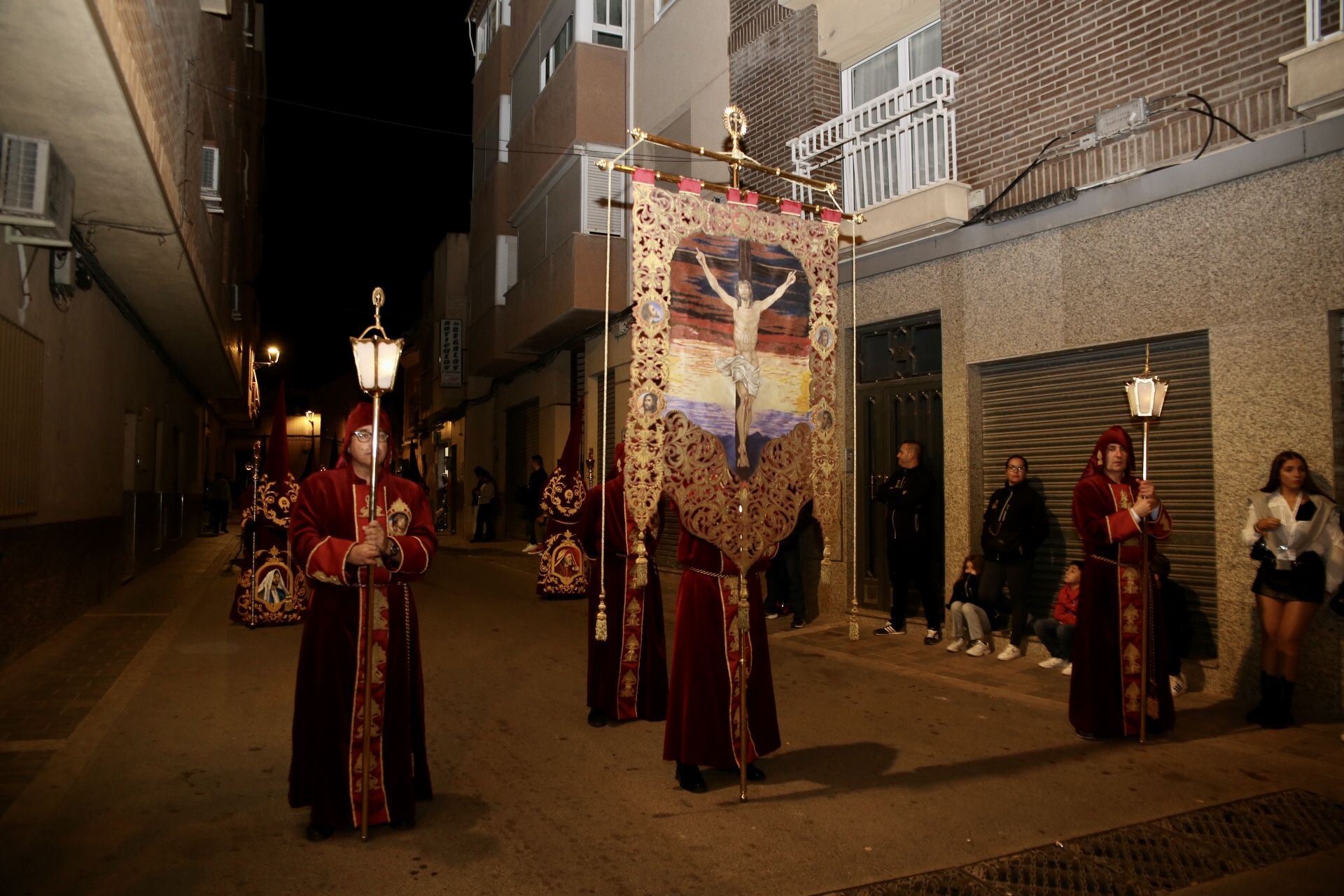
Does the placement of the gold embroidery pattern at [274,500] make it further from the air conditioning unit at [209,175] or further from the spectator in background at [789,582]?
the spectator in background at [789,582]

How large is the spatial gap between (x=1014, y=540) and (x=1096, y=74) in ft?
14.5

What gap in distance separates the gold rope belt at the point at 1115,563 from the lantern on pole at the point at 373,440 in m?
4.82

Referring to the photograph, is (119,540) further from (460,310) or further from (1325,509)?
(460,310)

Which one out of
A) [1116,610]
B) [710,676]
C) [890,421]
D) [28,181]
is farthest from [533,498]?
[710,676]

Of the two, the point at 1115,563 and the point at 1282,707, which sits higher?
the point at 1115,563

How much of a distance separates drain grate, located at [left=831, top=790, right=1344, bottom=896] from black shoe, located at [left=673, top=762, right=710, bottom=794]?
4.46 feet

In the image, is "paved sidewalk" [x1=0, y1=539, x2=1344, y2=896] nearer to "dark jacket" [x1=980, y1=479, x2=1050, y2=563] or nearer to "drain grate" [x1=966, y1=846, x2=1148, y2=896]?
"drain grate" [x1=966, y1=846, x2=1148, y2=896]

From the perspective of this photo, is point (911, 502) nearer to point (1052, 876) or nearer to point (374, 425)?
point (1052, 876)

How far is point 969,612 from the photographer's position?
8852mm

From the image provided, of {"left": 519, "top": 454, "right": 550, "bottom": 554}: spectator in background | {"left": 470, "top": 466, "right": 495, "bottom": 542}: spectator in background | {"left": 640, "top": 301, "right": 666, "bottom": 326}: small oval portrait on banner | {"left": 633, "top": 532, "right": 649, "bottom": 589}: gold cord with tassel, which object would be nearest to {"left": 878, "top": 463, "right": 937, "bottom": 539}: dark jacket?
{"left": 633, "top": 532, "right": 649, "bottom": 589}: gold cord with tassel

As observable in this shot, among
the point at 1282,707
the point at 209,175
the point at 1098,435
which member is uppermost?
the point at 209,175

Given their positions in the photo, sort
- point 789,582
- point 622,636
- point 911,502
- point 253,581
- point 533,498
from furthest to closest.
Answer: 1. point 533,498
2. point 789,582
3. point 253,581
4. point 911,502
5. point 622,636

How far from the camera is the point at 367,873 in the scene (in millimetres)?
3963

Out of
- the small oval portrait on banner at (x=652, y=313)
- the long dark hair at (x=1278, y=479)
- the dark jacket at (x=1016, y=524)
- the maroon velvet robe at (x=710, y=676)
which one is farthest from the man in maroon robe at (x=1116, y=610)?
the small oval portrait on banner at (x=652, y=313)
